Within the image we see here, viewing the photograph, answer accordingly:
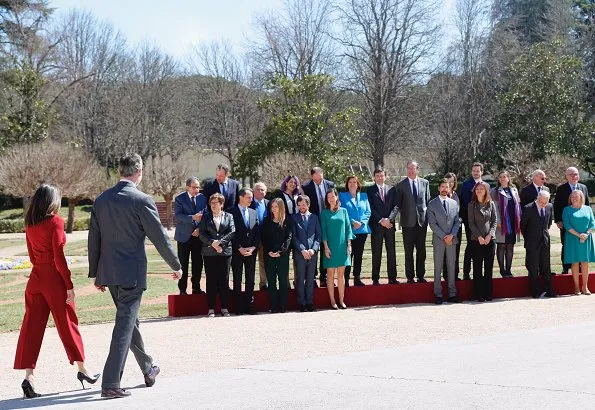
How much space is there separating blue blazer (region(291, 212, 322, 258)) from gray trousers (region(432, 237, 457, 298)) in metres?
1.98

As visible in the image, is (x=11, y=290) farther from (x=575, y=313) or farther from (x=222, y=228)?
(x=575, y=313)

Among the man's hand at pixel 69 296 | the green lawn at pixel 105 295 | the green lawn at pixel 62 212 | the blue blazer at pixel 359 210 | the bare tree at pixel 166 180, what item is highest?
the bare tree at pixel 166 180

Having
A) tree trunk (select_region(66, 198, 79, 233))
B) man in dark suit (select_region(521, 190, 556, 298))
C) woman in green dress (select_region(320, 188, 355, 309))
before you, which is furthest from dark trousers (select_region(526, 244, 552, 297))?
tree trunk (select_region(66, 198, 79, 233))

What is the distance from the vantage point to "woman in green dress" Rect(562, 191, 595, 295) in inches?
622

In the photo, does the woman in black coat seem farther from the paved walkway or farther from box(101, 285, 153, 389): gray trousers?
box(101, 285, 153, 389): gray trousers

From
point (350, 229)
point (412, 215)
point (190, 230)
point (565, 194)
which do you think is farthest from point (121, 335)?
point (565, 194)

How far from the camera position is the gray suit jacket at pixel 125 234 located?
8102mm

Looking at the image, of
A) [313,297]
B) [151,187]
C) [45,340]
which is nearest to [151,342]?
[45,340]

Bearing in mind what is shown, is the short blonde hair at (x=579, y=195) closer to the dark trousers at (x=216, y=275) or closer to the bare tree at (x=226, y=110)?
the dark trousers at (x=216, y=275)

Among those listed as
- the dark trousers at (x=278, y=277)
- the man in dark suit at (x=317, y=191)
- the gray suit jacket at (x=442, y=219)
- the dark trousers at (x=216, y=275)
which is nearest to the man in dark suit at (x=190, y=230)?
the dark trousers at (x=216, y=275)

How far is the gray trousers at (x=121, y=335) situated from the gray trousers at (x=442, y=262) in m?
7.36

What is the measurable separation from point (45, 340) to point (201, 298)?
2.88 meters

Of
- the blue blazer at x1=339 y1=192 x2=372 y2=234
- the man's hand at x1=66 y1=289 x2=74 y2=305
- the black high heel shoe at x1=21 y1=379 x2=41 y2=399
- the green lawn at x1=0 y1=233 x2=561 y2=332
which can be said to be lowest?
the green lawn at x1=0 y1=233 x2=561 y2=332

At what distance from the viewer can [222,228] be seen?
44.5 ft
